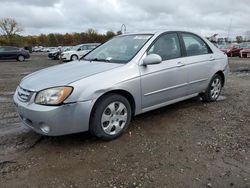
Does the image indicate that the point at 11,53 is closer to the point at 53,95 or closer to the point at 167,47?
the point at 167,47

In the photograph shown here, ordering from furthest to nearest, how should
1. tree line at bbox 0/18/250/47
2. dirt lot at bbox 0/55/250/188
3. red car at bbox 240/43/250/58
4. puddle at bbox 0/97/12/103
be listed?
tree line at bbox 0/18/250/47 < red car at bbox 240/43/250/58 < puddle at bbox 0/97/12/103 < dirt lot at bbox 0/55/250/188

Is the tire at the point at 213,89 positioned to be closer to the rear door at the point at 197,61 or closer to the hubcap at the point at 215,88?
the hubcap at the point at 215,88

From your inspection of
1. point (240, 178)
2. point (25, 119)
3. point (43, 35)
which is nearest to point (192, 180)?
point (240, 178)

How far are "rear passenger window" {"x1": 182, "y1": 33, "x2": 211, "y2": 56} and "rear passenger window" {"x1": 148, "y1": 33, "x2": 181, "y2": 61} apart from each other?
11.0 inches

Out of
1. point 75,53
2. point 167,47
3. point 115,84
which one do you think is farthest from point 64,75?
point 75,53

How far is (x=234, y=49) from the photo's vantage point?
3009 cm

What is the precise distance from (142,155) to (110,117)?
745mm

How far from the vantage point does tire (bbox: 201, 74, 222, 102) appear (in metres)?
6.10

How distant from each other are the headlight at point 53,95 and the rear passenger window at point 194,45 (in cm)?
269

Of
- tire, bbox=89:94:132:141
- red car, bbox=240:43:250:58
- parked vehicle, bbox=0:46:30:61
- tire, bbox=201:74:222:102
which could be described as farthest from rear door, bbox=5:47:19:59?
tire, bbox=89:94:132:141

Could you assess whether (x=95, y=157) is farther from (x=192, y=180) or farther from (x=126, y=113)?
(x=192, y=180)

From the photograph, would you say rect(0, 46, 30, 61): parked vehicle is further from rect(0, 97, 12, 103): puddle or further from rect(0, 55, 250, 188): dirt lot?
rect(0, 55, 250, 188): dirt lot

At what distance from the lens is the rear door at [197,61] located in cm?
542

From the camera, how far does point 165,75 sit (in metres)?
4.80
